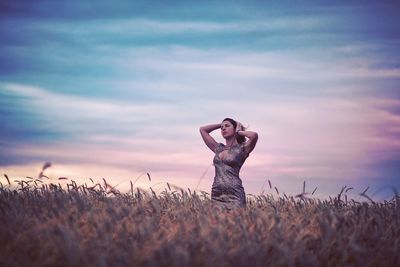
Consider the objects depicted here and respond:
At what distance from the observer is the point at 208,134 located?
10.8 m

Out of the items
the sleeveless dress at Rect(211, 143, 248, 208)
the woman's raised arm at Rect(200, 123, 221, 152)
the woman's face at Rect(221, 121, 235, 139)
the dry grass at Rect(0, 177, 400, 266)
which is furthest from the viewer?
the woman's raised arm at Rect(200, 123, 221, 152)

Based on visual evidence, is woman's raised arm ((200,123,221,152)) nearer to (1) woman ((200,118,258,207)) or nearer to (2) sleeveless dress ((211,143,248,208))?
(1) woman ((200,118,258,207))

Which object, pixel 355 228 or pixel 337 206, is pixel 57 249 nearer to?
pixel 355 228

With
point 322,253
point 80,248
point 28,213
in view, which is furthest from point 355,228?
point 28,213

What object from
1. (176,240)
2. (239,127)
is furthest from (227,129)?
(176,240)

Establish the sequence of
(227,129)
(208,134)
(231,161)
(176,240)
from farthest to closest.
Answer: (208,134)
(227,129)
(231,161)
(176,240)

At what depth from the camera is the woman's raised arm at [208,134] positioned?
10.7 meters

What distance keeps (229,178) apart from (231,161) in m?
0.34

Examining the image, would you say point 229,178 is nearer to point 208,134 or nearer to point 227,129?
point 227,129

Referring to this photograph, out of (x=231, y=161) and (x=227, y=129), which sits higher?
(x=227, y=129)

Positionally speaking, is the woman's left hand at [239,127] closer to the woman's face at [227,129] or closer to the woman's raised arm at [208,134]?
the woman's face at [227,129]

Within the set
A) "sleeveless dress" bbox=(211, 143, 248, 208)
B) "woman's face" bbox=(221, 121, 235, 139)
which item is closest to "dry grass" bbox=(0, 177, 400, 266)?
"sleeveless dress" bbox=(211, 143, 248, 208)

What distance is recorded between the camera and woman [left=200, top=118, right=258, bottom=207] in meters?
10.0

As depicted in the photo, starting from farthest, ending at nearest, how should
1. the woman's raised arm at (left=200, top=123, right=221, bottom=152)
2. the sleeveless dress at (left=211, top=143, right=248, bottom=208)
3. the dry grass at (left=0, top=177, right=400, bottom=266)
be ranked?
the woman's raised arm at (left=200, top=123, right=221, bottom=152) < the sleeveless dress at (left=211, top=143, right=248, bottom=208) < the dry grass at (left=0, top=177, right=400, bottom=266)
